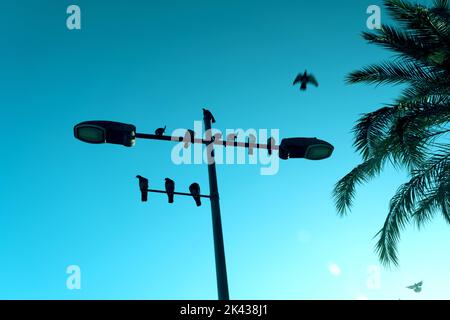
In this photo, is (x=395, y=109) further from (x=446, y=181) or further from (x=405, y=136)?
(x=446, y=181)

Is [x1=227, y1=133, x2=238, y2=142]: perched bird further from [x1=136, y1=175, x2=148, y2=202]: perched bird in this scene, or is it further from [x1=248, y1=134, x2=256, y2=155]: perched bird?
[x1=136, y1=175, x2=148, y2=202]: perched bird

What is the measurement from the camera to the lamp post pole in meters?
3.98

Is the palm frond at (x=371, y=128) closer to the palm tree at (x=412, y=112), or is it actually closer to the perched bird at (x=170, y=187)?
the palm tree at (x=412, y=112)

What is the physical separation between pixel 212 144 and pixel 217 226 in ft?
3.74

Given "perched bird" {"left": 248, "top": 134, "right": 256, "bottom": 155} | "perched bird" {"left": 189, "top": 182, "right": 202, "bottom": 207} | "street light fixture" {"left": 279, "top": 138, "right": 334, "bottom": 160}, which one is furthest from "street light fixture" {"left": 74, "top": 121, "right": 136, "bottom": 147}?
"street light fixture" {"left": 279, "top": 138, "right": 334, "bottom": 160}

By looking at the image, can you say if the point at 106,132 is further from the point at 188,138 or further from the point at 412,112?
the point at 412,112

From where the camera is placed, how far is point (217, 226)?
14.6ft

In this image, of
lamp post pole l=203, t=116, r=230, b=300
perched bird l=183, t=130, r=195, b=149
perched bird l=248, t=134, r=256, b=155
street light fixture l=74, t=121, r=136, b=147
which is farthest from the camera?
perched bird l=248, t=134, r=256, b=155

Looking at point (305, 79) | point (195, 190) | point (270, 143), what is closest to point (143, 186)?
point (195, 190)

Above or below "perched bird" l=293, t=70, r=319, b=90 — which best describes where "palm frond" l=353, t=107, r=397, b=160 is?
below

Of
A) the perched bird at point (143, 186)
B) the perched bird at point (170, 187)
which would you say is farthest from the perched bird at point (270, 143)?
the perched bird at point (143, 186)

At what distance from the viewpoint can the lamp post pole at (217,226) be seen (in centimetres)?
398
